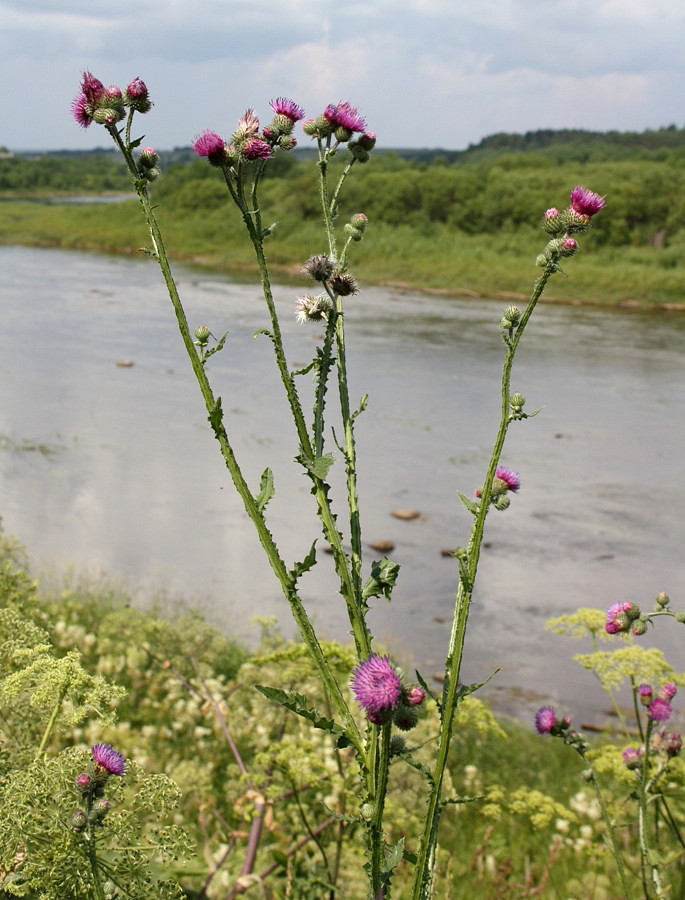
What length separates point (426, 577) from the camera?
227 inches

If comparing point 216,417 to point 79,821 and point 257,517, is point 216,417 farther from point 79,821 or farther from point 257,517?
point 79,821

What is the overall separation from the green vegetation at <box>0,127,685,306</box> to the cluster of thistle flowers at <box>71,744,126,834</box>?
57.0ft

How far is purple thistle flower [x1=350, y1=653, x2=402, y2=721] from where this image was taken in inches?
34.7

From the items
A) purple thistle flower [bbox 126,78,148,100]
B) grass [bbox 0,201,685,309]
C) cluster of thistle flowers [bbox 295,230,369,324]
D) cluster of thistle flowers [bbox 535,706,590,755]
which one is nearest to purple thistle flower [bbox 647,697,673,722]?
cluster of thistle flowers [bbox 535,706,590,755]

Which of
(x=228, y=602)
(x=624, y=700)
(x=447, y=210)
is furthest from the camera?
(x=447, y=210)

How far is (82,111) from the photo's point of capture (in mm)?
1118

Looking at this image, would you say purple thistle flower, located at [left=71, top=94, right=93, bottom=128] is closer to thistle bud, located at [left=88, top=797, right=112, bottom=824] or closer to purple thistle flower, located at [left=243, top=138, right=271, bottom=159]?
purple thistle flower, located at [left=243, top=138, right=271, bottom=159]

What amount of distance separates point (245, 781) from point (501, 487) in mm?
1448

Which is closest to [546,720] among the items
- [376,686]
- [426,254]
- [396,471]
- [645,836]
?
[645,836]

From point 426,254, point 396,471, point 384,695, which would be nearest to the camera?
point 384,695

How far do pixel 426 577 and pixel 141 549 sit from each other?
1.72 meters

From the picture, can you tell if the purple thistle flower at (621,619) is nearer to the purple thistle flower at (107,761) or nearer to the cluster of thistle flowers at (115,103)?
the purple thistle flower at (107,761)

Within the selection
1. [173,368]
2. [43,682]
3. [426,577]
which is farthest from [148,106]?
[173,368]

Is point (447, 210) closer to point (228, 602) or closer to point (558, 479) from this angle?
point (558, 479)
